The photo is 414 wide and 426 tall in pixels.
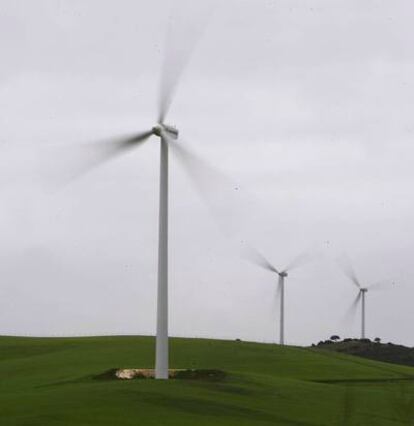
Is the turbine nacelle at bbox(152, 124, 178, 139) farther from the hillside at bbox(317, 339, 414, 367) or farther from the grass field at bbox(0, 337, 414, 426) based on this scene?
the hillside at bbox(317, 339, 414, 367)

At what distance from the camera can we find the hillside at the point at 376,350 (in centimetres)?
14888

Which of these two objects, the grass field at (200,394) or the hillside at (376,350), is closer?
the grass field at (200,394)

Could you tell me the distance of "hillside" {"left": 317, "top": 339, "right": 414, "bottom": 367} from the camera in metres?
149

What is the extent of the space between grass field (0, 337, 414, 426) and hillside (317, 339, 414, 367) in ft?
168

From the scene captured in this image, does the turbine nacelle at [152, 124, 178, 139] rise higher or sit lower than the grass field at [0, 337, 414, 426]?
higher

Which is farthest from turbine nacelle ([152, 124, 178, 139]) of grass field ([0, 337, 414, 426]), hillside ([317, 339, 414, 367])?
hillside ([317, 339, 414, 367])

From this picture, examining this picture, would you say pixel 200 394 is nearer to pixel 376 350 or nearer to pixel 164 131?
pixel 164 131

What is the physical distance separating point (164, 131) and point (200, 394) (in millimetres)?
15309

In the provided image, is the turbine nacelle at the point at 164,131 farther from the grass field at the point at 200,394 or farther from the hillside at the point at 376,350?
the hillside at the point at 376,350

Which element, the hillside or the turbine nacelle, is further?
the hillside

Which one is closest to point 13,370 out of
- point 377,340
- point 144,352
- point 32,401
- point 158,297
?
point 144,352

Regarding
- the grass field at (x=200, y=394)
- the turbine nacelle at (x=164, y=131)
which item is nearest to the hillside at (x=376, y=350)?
the grass field at (x=200, y=394)

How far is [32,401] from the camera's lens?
153 feet

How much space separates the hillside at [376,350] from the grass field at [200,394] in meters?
51.1
